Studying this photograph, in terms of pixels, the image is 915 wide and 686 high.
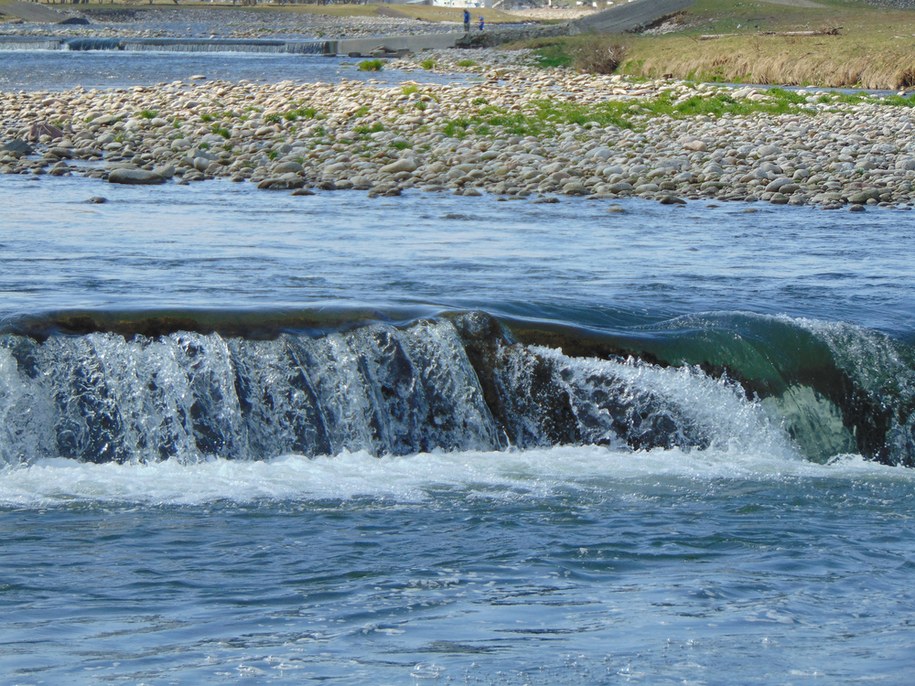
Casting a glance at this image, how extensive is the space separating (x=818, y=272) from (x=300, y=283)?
525 cm

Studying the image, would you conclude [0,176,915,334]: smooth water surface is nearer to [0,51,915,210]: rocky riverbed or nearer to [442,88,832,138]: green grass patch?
[0,51,915,210]: rocky riverbed

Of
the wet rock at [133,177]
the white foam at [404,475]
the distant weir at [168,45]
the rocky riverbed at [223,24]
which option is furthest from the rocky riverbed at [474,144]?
the rocky riverbed at [223,24]

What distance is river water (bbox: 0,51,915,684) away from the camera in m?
6.18

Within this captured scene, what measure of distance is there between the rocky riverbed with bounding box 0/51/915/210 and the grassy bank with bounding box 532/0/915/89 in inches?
298

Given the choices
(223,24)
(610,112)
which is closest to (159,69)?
(610,112)

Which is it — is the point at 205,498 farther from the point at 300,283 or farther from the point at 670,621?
the point at 300,283

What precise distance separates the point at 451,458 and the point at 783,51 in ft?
124

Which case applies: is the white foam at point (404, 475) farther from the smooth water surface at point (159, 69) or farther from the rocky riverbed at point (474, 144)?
the smooth water surface at point (159, 69)

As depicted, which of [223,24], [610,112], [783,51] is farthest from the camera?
[223,24]

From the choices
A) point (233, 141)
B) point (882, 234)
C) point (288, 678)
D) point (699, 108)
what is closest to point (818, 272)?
point (882, 234)

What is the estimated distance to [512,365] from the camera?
34.2ft

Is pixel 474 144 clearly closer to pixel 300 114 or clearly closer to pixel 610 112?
pixel 300 114

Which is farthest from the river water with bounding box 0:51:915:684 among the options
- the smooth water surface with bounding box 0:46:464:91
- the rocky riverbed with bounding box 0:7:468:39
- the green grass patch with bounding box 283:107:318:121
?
the rocky riverbed with bounding box 0:7:468:39

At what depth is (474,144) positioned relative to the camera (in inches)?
935
